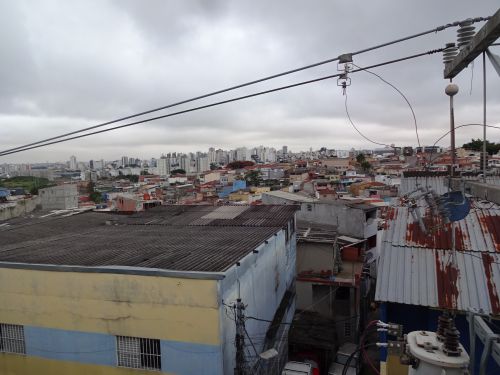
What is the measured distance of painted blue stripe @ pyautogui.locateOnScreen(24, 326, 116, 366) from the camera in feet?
24.8

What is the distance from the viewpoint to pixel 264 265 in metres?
10.0

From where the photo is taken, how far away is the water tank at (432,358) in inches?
149

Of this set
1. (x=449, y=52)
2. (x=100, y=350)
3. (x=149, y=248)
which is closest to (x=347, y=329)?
(x=149, y=248)

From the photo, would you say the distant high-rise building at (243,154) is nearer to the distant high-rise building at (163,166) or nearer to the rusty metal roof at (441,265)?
the distant high-rise building at (163,166)

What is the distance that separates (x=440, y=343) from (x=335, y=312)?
452 inches

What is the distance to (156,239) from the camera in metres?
10.8

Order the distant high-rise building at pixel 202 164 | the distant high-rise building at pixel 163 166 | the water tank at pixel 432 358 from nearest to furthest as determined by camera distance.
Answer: the water tank at pixel 432 358 < the distant high-rise building at pixel 163 166 < the distant high-rise building at pixel 202 164

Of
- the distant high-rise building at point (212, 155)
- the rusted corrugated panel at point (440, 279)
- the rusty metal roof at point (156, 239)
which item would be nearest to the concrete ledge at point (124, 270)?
the rusty metal roof at point (156, 239)

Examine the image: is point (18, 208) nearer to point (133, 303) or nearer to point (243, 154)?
point (133, 303)

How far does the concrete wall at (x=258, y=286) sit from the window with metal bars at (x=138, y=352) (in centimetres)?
139

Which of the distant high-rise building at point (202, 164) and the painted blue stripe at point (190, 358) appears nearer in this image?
the painted blue stripe at point (190, 358)

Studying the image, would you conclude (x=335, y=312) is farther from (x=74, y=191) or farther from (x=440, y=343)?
(x=74, y=191)

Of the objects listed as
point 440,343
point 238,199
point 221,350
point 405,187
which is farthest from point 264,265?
point 238,199

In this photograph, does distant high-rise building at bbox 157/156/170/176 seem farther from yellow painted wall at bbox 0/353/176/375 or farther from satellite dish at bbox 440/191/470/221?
satellite dish at bbox 440/191/470/221
